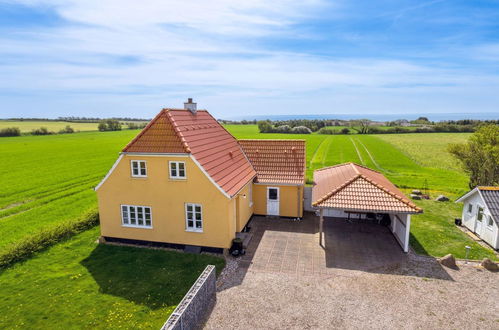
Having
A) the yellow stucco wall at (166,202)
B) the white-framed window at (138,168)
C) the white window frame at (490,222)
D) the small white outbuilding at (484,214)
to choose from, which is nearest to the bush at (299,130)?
the small white outbuilding at (484,214)

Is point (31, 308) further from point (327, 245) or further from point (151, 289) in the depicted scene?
point (327, 245)

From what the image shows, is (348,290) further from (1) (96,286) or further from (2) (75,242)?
(2) (75,242)

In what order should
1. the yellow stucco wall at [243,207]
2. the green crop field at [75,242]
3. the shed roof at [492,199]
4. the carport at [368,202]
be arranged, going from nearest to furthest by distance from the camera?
the green crop field at [75,242] < the carport at [368,202] < the shed roof at [492,199] < the yellow stucco wall at [243,207]

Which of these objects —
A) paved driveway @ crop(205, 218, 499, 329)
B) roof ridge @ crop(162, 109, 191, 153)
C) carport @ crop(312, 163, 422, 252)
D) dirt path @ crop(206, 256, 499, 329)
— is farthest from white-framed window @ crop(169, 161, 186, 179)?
carport @ crop(312, 163, 422, 252)

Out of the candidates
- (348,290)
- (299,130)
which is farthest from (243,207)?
(299,130)

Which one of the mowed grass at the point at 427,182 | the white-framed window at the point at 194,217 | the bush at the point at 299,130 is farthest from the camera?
the bush at the point at 299,130

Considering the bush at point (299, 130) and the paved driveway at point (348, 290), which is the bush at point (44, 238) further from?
the bush at point (299, 130)

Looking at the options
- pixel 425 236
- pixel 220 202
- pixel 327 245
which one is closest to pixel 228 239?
pixel 220 202

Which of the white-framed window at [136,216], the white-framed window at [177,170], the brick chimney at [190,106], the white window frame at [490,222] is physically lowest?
the white window frame at [490,222]
